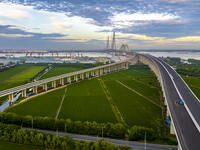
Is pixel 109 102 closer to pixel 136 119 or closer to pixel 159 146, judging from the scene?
pixel 136 119

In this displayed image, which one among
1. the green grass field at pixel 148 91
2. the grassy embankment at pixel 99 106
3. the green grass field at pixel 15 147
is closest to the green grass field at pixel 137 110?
the grassy embankment at pixel 99 106

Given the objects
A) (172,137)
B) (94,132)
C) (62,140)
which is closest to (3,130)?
(62,140)

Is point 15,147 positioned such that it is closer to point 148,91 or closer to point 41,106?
point 41,106

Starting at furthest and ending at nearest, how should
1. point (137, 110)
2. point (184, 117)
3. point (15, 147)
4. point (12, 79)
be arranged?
point (12, 79) < point (137, 110) < point (184, 117) < point (15, 147)

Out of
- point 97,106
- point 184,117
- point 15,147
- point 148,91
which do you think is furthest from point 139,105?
point 15,147

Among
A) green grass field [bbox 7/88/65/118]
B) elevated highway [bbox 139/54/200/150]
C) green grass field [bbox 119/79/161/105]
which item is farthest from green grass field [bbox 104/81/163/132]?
green grass field [bbox 7/88/65/118]

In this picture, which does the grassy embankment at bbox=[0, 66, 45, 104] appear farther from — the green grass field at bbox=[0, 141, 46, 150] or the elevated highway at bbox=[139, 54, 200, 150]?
the elevated highway at bbox=[139, 54, 200, 150]
